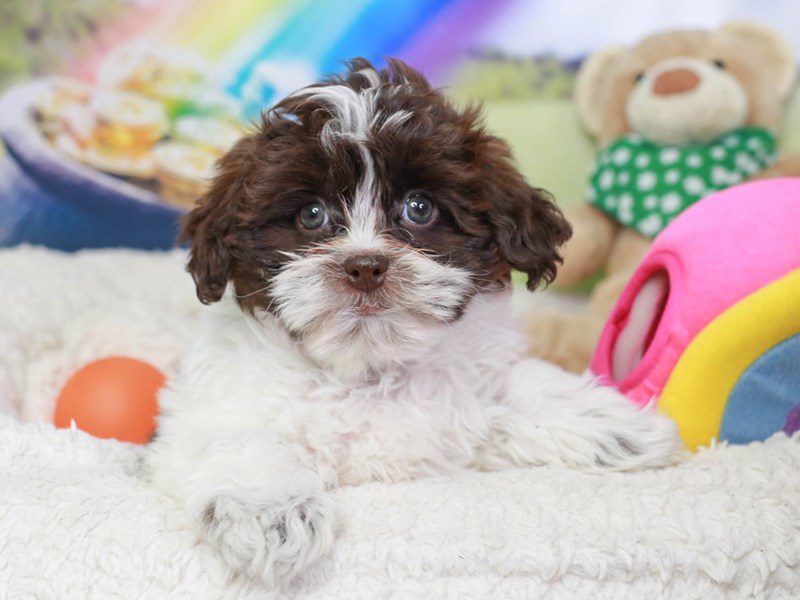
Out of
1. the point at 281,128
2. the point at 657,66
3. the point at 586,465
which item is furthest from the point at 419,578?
the point at 657,66

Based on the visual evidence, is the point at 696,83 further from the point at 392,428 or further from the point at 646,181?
the point at 392,428

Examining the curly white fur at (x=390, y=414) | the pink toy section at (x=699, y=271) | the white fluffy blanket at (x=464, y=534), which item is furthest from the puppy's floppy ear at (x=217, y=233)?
the pink toy section at (x=699, y=271)

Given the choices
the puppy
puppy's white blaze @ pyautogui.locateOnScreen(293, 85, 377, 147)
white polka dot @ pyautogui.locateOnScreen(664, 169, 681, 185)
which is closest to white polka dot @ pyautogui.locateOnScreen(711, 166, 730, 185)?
white polka dot @ pyautogui.locateOnScreen(664, 169, 681, 185)

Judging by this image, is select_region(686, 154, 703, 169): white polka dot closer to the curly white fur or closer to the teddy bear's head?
the teddy bear's head

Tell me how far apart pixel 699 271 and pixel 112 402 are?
5.56 feet

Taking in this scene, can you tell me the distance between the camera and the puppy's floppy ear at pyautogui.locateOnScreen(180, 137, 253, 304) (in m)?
1.91

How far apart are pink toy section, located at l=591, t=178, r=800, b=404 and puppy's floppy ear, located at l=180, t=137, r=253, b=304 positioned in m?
1.11

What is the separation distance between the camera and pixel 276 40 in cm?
412

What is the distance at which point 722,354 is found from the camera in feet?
6.79

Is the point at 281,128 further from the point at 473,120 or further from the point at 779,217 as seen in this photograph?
the point at 779,217

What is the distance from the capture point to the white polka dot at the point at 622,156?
3.56m

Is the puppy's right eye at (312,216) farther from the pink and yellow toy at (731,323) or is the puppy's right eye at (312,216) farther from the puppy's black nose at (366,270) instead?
the pink and yellow toy at (731,323)

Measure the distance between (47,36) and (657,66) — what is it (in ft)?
9.46

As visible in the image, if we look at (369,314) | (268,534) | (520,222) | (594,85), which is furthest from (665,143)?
(268,534)
